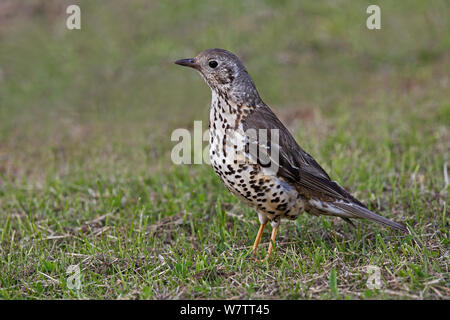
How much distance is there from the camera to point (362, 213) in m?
4.82

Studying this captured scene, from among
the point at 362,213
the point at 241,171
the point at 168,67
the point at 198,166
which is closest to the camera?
the point at 241,171

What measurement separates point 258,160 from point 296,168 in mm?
444

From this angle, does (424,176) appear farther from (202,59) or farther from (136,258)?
(136,258)

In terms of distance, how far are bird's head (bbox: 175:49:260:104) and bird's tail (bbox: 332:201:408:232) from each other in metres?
1.16

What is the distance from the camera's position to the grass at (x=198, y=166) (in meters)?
4.37

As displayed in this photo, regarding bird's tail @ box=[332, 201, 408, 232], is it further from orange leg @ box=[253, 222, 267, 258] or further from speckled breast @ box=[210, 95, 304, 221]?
orange leg @ box=[253, 222, 267, 258]

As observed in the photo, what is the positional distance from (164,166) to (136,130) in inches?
69.4

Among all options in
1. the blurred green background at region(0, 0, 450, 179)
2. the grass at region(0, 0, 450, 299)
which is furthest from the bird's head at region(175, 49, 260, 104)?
the blurred green background at region(0, 0, 450, 179)

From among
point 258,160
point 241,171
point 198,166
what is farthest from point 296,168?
point 198,166

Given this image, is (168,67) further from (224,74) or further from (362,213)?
(362,213)

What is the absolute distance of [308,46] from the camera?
1162 centimetres

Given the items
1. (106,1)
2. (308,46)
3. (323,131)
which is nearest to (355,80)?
(308,46)
